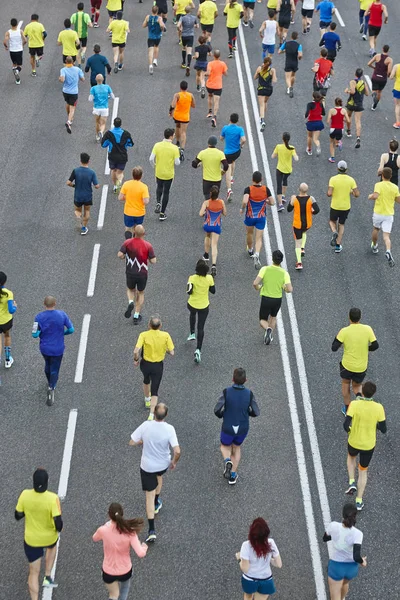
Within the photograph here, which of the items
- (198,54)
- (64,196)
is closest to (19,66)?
(198,54)

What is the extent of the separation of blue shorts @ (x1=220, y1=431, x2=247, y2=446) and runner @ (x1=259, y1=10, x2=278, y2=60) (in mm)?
17863

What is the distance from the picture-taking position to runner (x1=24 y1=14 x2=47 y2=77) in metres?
28.7

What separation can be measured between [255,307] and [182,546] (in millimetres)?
6493

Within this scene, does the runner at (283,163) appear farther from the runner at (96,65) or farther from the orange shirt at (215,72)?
the runner at (96,65)

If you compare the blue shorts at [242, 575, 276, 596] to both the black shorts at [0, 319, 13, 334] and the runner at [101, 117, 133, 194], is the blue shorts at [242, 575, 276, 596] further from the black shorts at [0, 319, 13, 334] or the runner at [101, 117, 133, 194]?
the runner at [101, 117, 133, 194]

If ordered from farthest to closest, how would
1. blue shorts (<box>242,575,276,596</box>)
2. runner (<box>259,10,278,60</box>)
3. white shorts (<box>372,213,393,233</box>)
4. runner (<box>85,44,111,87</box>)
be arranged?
runner (<box>259,10,278,60</box>) < runner (<box>85,44,111,87</box>) < white shorts (<box>372,213,393,233</box>) < blue shorts (<box>242,575,276,596</box>)

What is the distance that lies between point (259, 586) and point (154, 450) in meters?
2.13

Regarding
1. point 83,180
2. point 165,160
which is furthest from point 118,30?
point 83,180

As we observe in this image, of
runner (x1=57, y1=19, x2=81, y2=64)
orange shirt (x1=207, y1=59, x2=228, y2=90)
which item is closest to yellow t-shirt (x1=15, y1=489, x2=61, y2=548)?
orange shirt (x1=207, y1=59, x2=228, y2=90)

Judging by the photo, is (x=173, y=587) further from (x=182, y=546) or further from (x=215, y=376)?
(x=215, y=376)

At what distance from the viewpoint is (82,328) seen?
1780 centimetres

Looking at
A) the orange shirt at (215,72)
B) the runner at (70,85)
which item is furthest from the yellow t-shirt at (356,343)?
the runner at (70,85)

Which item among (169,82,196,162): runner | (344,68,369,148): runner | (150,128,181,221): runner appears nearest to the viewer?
(150,128,181,221): runner

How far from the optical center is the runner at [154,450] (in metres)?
12.6
